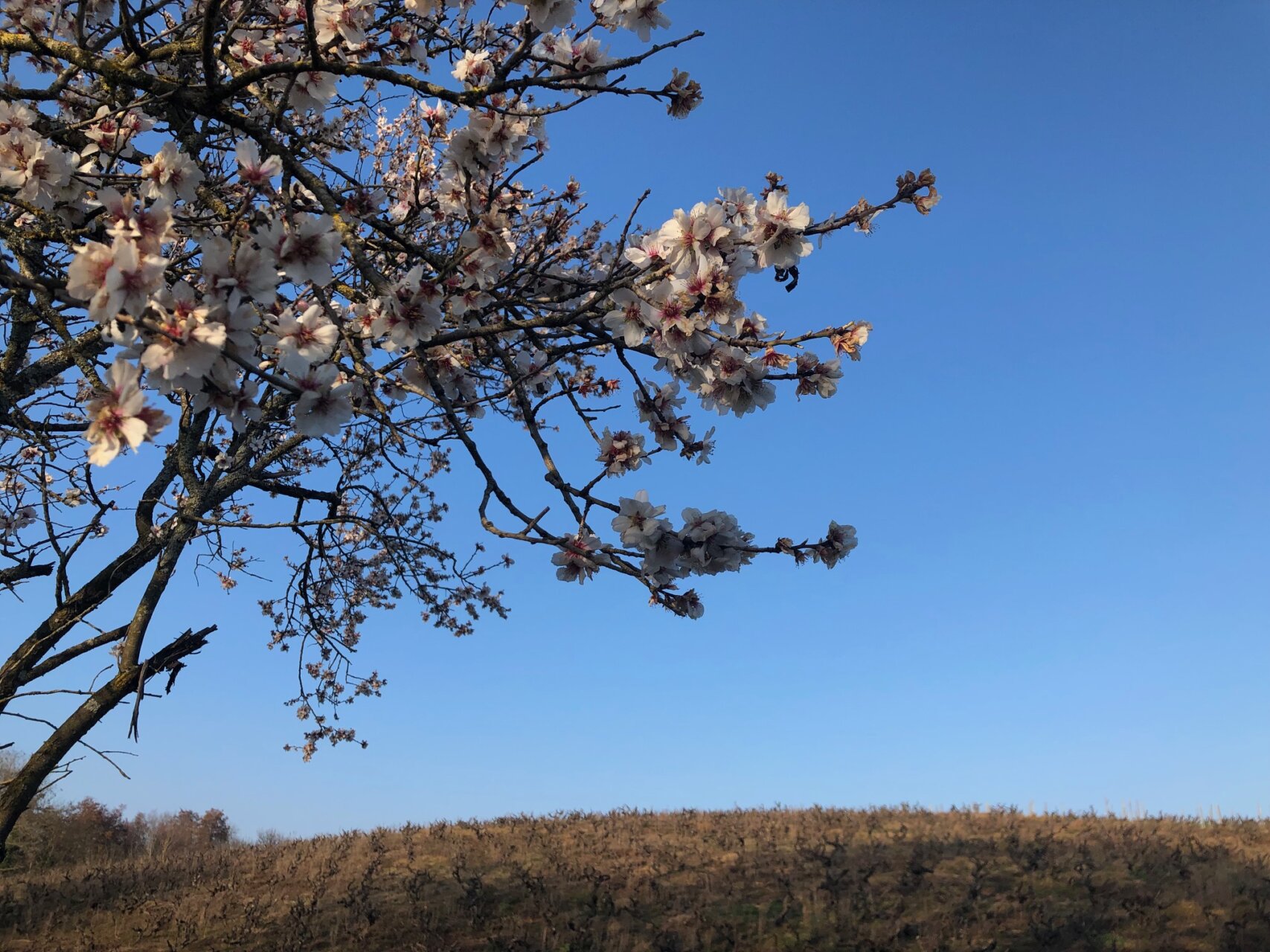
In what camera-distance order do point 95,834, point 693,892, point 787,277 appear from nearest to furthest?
1. point 787,277
2. point 693,892
3. point 95,834

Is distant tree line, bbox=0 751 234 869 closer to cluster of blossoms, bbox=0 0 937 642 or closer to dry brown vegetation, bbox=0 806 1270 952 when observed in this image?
dry brown vegetation, bbox=0 806 1270 952

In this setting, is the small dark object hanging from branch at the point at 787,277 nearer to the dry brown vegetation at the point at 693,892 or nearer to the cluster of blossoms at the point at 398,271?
the cluster of blossoms at the point at 398,271

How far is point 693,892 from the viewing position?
8953 millimetres

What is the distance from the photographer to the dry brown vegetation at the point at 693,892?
768 centimetres

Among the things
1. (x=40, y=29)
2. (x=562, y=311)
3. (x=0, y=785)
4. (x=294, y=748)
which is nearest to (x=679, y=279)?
(x=562, y=311)

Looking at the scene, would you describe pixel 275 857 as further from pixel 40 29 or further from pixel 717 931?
pixel 40 29

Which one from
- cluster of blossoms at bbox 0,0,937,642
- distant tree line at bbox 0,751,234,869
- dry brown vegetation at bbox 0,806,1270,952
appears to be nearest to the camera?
cluster of blossoms at bbox 0,0,937,642

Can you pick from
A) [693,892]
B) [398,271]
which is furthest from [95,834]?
[398,271]

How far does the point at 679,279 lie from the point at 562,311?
0.67 meters

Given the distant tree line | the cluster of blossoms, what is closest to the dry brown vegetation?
the distant tree line

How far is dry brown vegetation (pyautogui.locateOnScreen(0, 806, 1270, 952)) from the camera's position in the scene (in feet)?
25.2

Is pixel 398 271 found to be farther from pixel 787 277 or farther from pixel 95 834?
pixel 95 834

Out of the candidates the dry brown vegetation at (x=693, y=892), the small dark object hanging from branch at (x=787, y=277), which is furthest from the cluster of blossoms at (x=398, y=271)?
the dry brown vegetation at (x=693, y=892)

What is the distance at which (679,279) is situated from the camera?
140 inches
